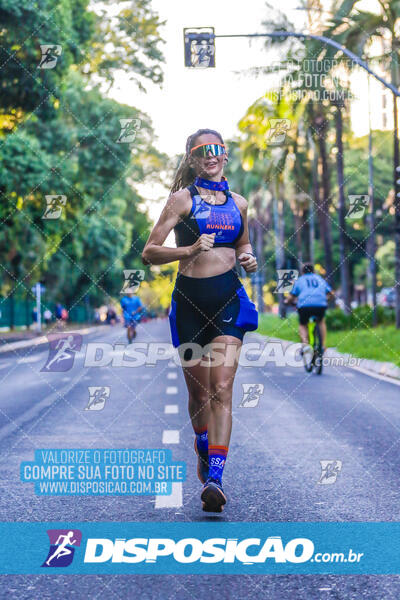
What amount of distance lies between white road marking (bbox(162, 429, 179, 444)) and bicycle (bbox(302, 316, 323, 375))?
6951 mm

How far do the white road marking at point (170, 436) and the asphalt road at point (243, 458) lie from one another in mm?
18

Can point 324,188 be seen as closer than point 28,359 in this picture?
No

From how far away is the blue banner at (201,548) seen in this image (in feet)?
14.2

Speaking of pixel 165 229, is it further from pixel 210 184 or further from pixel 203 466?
pixel 203 466

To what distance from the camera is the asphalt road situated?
4070mm

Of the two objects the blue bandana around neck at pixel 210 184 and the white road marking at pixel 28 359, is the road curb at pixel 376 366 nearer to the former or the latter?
the white road marking at pixel 28 359

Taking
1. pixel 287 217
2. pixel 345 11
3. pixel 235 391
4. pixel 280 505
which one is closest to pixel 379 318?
pixel 345 11

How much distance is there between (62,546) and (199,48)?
1151 cm

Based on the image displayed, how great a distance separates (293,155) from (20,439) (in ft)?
110

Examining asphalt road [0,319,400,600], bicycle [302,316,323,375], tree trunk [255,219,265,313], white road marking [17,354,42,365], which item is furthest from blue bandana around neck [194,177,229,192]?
tree trunk [255,219,265,313]

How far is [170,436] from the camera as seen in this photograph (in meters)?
8.66

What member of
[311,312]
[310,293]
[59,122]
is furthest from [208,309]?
[59,122]

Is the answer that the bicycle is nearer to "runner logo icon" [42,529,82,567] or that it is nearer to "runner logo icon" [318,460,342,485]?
"runner logo icon" [318,460,342,485]

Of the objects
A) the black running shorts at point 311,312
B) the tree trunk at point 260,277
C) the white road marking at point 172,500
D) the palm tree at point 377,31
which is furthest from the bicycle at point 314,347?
the tree trunk at point 260,277
